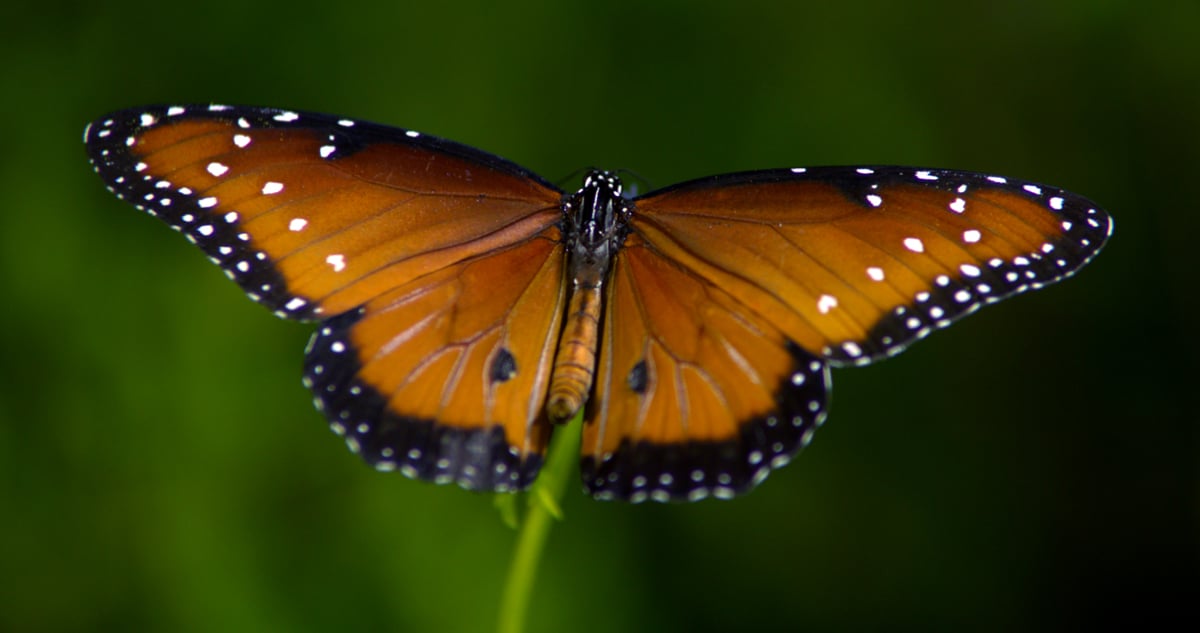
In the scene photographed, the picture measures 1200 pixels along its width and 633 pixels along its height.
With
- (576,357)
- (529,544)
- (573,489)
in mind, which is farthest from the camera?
(573,489)

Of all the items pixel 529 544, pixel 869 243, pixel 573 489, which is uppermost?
pixel 869 243

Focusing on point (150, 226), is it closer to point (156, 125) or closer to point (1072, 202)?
point (156, 125)

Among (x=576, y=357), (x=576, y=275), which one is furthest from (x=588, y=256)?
(x=576, y=357)

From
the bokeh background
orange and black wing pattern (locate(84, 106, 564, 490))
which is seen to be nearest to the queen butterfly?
orange and black wing pattern (locate(84, 106, 564, 490))

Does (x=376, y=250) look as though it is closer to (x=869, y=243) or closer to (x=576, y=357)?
(x=576, y=357)

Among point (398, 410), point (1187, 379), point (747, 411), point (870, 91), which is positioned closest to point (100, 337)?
point (398, 410)

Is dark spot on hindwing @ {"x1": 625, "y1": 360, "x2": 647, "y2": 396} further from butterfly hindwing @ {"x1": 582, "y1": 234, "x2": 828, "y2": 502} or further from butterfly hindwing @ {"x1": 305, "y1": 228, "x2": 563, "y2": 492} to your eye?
butterfly hindwing @ {"x1": 305, "y1": 228, "x2": 563, "y2": 492}
